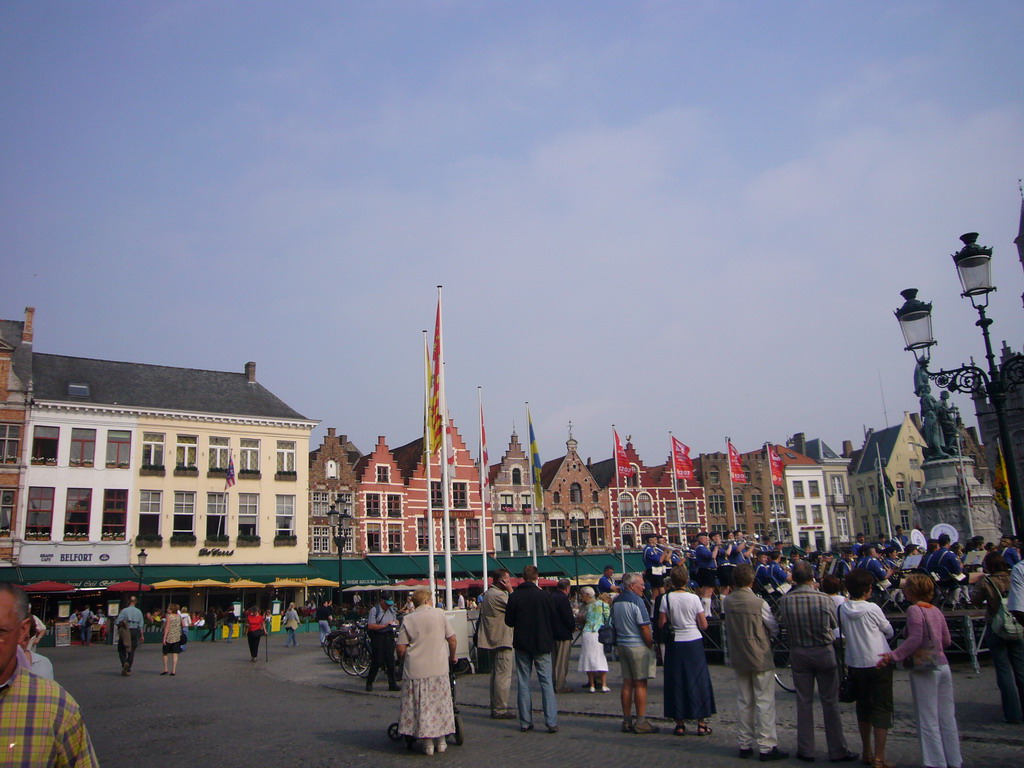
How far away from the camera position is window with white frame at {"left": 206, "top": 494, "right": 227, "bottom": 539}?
43531mm

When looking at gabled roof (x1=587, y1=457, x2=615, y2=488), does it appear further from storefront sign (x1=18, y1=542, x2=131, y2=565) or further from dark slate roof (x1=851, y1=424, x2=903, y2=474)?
storefront sign (x1=18, y1=542, x2=131, y2=565)

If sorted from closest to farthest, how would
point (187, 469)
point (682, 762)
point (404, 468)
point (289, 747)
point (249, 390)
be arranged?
point (682, 762) < point (289, 747) < point (187, 469) < point (249, 390) < point (404, 468)

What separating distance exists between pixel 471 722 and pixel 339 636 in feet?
32.6

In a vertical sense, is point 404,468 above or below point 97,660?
above

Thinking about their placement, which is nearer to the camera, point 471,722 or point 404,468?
point 471,722

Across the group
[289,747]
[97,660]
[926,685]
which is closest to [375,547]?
[97,660]

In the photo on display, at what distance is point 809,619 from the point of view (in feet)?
25.4

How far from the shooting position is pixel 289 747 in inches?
366

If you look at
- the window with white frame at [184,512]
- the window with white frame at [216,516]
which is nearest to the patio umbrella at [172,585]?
the window with white frame at [184,512]

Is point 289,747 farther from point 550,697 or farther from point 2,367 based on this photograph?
point 2,367

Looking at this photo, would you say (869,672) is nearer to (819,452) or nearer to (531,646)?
(531,646)

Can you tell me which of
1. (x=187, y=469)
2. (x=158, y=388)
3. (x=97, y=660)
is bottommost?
(x=97, y=660)

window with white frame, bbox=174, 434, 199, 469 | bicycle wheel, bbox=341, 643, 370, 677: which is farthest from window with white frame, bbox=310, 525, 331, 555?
bicycle wheel, bbox=341, 643, 370, 677

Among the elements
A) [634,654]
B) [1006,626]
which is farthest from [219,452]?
[1006,626]
